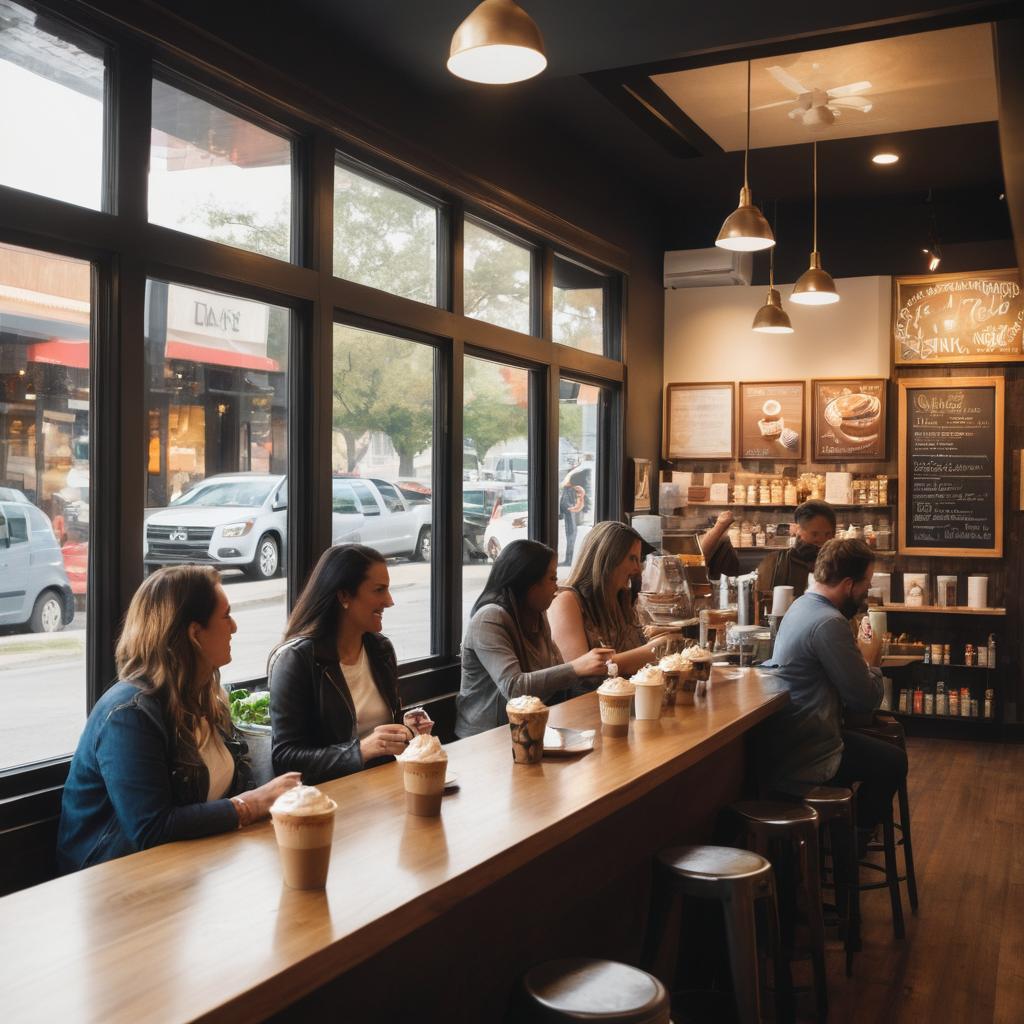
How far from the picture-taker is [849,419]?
7.25m

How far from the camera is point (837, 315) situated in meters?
7.32

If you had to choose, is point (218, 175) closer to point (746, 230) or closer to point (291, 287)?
point (291, 287)

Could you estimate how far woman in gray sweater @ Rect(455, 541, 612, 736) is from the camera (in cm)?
356

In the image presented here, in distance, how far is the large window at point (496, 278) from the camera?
536 cm

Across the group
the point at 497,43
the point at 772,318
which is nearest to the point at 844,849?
the point at 497,43

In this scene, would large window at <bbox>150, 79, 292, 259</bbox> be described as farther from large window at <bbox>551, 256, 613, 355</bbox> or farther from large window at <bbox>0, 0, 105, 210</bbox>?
large window at <bbox>551, 256, 613, 355</bbox>

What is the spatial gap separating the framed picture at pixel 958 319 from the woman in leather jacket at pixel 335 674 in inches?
205

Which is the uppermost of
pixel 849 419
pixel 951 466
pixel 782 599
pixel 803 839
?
pixel 849 419

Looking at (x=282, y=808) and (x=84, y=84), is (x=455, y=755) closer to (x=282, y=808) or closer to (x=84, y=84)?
(x=282, y=808)

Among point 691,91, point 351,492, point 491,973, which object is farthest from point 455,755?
point 691,91

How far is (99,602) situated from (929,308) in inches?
227

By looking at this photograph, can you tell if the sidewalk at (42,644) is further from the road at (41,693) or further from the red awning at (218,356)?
the red awning at (218,356)

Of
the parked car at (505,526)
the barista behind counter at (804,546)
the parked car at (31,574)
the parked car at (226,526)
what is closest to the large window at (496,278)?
the parked car at (505,526)

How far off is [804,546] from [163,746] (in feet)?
14.7
